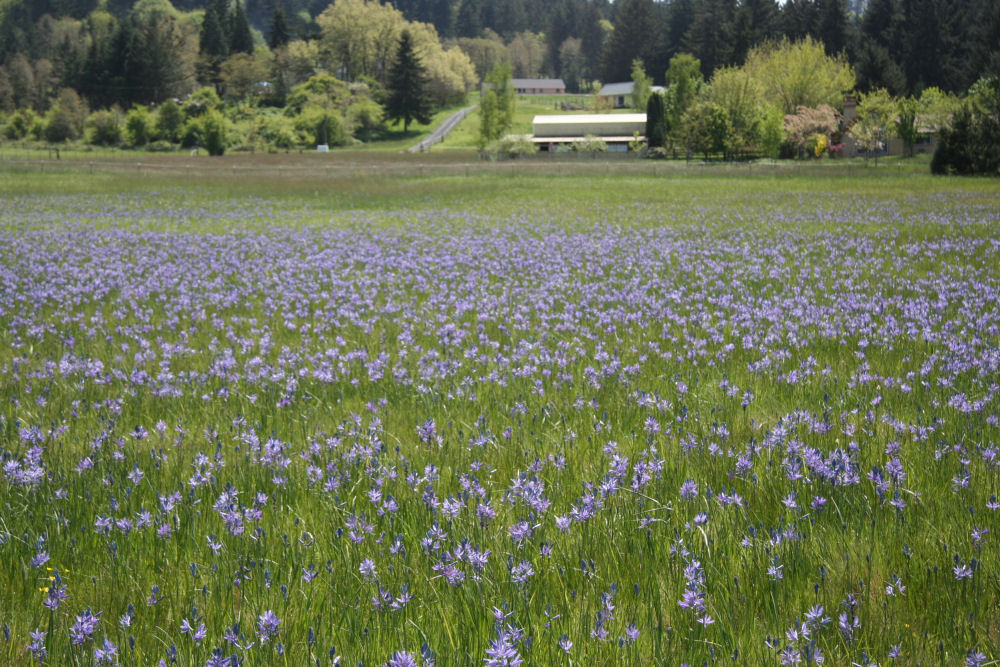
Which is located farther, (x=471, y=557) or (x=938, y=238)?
(x=938, y=238)

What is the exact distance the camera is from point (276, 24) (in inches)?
6791

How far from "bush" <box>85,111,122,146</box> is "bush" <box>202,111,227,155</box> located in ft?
70.5

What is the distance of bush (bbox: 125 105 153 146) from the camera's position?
114 meters

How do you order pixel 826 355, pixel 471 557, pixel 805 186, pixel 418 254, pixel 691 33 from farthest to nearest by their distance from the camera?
pixel 691 33, pixel 805 186, pixel 418 254, pixel 826 355, pixel 471 557

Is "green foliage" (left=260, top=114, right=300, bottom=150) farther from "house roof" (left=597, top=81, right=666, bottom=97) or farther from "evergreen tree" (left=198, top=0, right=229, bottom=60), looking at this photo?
"house roof" (left=597, top=81, right=666, bottom=97)

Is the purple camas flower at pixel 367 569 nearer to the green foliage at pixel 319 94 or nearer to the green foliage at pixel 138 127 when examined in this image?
the green foliage at pixel 138 127

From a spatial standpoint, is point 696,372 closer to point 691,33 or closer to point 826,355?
point 826,355

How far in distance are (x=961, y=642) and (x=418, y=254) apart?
14.5 meters

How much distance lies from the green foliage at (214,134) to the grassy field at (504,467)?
Result: 95.7 meters

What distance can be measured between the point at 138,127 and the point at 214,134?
23.1 metres

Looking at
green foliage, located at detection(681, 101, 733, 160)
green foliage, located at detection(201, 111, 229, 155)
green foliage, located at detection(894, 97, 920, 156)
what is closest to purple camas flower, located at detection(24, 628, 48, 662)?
green foliage, located at detection(894, 97, 920, 156)

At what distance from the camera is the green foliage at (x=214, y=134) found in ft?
331

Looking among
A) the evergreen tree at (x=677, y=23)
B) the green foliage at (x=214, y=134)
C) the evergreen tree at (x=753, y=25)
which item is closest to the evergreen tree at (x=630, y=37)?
the evergreen tree at (x=677, y=23)

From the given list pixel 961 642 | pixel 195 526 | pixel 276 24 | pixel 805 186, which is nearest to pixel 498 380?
pixel 195 526
